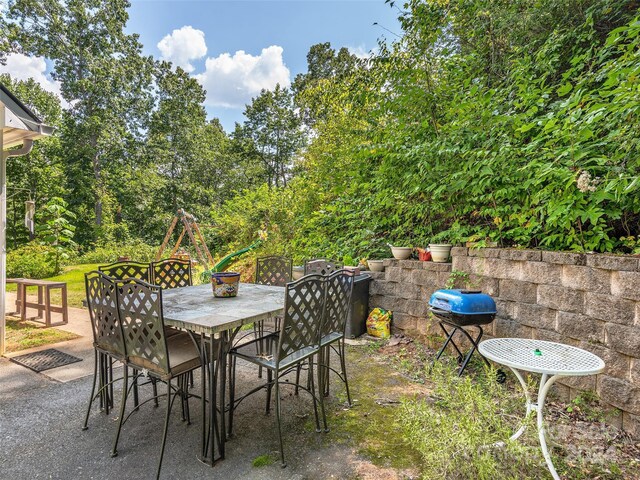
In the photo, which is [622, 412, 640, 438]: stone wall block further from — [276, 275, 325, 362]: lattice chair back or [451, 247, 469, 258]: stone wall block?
[276, 275, 325, 362]: lattice chair back

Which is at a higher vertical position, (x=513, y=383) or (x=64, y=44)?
(x=64, y=44)

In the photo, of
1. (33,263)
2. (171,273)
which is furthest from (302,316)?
(33,263)

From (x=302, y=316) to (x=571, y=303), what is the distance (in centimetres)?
193

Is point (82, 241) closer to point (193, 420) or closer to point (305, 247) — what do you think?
point (305, 247)

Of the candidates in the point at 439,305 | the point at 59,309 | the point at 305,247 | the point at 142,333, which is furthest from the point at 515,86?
the point at 59,309

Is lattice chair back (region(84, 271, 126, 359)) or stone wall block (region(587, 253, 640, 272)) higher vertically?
stone wall block (region(587, 253, 640, 272))

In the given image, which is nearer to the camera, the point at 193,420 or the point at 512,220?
the point at 193,420

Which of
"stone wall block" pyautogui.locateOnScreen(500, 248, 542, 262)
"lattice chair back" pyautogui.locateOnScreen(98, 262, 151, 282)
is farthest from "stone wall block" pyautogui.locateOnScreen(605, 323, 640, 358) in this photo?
"lattice chair back" pyautogui.locateOnScreen(98, 262, 151, 282)

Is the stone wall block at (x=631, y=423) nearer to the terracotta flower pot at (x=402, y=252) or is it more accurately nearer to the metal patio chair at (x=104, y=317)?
the terracotta flower pot at (x=402, y=252)

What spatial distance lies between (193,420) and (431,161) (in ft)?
10.1

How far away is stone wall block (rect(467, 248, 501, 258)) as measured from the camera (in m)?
2.94

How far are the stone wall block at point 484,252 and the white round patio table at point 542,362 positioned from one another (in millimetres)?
1070

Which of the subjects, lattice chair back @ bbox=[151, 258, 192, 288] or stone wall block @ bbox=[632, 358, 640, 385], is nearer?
stone wall block @ bbox=[632, 358, 640, 385]

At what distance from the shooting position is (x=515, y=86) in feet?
11.6
